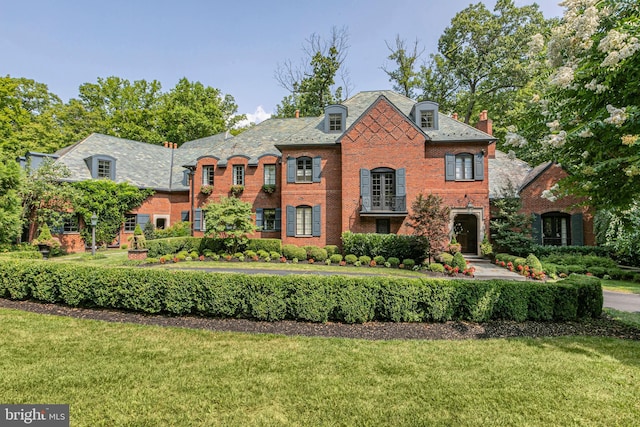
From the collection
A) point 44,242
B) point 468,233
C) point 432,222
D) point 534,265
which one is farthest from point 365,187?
point 44,242

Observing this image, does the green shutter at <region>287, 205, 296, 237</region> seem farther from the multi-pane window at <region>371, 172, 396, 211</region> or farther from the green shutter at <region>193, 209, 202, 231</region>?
the green shutter at <region>193, 209, 202, 231</region>

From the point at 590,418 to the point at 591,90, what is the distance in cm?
430

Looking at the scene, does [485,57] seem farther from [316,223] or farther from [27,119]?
[27,119]

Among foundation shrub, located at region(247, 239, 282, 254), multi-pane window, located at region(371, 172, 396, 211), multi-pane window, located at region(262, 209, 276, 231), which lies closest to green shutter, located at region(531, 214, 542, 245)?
multi-pane window, located at region(371, 172, 396, 211)

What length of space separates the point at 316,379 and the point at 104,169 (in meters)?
24.9

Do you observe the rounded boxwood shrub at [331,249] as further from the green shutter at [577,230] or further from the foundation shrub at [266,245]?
the green shutter at [577,230]

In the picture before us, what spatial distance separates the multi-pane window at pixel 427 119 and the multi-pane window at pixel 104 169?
23.3 metres

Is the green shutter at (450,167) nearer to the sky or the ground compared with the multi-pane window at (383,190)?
nearer to the sky

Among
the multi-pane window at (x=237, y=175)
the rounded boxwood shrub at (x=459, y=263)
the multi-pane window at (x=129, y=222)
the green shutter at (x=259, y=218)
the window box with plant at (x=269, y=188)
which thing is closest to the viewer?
the rounded boxwood shrub at (x=459, y=263)

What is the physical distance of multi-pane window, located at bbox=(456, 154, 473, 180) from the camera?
1695 cm

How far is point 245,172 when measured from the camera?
66.7 ft

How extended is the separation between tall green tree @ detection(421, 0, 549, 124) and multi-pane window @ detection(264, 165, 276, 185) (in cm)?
2127

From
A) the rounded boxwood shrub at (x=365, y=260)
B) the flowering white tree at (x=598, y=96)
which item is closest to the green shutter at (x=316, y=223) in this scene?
the rounded boxwood shrub at (x=365, y=260)

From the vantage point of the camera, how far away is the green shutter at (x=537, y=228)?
17645 mm
